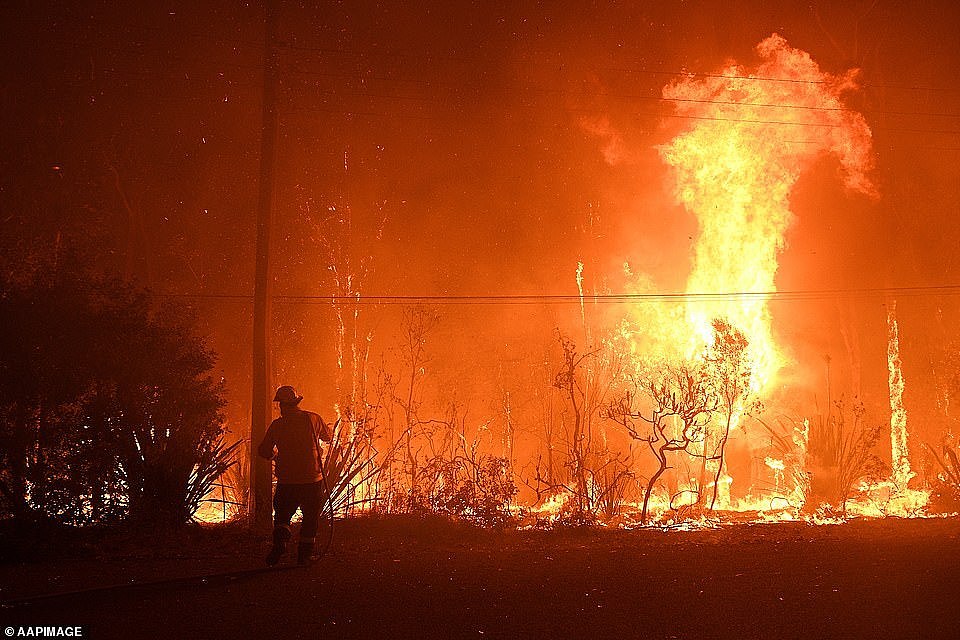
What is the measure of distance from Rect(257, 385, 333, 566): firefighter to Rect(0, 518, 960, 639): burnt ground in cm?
38

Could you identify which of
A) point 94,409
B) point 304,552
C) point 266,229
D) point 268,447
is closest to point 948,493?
point 304,552

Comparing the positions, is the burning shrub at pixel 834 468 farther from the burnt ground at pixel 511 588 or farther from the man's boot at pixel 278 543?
the man's boot at pixel 278 543

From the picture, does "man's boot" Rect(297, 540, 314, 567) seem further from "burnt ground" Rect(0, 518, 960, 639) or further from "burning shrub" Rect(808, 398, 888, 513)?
"burning shrub" Rect(808, 398, 888, 513)

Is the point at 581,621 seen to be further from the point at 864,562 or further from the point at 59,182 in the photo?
the point at 59,182

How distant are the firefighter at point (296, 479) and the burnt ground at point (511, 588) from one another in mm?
383

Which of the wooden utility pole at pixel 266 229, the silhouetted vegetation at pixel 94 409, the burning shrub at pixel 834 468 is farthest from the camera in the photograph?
the burning shrub at pixel 834 468

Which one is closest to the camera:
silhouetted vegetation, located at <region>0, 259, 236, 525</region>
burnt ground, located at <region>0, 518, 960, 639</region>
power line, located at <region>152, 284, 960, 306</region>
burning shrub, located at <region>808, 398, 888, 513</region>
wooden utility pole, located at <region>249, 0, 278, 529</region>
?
burnt ground, located at <region>0, 518, 960, 639</region>

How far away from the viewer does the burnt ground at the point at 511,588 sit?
6020 millimetres

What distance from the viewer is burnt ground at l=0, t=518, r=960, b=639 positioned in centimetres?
602

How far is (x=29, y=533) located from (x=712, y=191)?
59.2 feet

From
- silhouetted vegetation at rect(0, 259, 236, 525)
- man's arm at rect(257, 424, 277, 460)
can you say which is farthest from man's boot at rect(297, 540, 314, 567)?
silhouetted vegetation at rect(0, 259, 236, 525)

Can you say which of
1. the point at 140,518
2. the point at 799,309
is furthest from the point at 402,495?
the point at 799,309

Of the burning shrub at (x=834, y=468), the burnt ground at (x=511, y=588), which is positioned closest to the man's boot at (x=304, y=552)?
the burnt ground at (x=511, y=588)

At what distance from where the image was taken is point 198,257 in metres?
30.8
